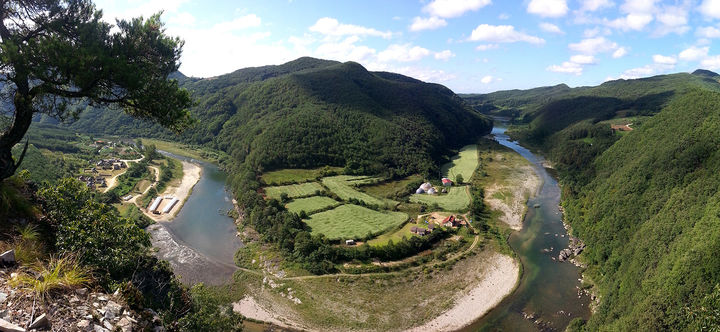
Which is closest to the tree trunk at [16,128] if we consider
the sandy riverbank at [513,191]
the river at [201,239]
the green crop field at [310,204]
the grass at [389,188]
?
the river at [201,239]

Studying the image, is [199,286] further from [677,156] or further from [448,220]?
[677,156]

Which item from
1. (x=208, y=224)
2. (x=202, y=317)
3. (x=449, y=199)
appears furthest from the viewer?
(x=449, y=199)

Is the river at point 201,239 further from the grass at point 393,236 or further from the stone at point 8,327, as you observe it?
the stone at point 8,327

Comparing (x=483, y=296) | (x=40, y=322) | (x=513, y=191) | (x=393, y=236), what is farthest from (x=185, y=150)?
(x=40, y=322)

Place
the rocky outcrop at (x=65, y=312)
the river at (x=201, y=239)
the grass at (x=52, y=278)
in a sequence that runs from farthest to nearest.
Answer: the river at (x=201, y=239) → the grass at (x=52, y=278) → the rocky outcrop at (x=65, y=312)

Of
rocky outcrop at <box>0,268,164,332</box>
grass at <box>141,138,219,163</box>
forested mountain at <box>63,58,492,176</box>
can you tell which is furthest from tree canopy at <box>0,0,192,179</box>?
grass at <box>141,138,219,163</box>

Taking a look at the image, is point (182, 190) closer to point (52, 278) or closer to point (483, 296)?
point (483, 296)
